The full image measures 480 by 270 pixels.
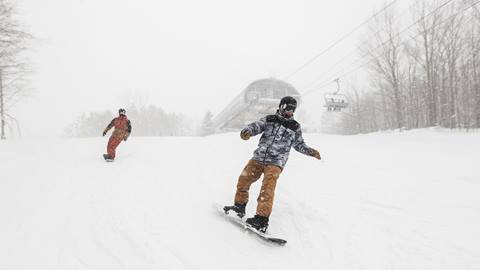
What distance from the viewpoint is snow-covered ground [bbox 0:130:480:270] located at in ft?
11.0

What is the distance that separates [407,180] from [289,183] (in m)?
2.22

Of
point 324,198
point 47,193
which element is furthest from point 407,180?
point 47,193

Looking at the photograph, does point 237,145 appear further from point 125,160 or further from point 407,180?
point 407,180

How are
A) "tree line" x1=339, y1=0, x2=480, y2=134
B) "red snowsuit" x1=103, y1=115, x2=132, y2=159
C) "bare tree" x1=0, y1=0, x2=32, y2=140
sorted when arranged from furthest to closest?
"tree line" x1=339, y1=0, x2=480, y2=134
"bare tree" x1=0, y1=0, x2=32, y2=140
"red snowsuit" x1=103, y1=115, x2=132, y2=159

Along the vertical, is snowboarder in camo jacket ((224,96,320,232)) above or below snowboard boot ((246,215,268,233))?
above

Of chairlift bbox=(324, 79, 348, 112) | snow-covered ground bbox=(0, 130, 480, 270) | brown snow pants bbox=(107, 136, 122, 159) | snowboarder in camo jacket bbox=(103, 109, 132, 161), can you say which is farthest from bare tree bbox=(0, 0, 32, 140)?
chairlift bbox=(324, 79, 348, 112)

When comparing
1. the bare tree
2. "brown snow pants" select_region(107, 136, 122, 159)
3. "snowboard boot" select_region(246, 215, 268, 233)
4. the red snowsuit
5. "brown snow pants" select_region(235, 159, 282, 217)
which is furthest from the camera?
the bare tree

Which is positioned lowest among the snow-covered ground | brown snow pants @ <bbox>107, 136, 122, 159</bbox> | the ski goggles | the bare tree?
the snow-covered ground

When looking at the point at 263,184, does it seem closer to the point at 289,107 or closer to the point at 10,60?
the point at 289,107

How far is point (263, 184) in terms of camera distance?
14.1ft

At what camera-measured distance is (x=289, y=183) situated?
648 cm

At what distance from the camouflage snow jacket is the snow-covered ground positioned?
0.89m

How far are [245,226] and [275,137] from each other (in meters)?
1.27

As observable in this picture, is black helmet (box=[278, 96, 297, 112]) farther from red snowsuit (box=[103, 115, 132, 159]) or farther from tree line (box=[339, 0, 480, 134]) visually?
tree line (box=[339, 0, 480, 134])
